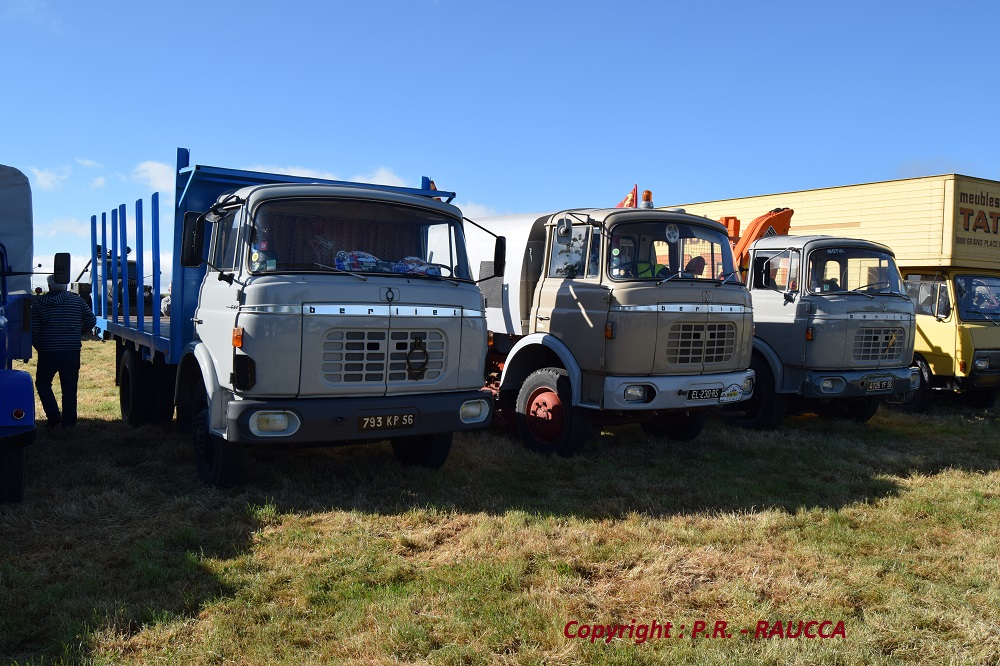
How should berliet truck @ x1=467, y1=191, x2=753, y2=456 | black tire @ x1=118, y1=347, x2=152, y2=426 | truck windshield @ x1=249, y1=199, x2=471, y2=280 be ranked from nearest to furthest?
truck windshield @ x1=249, y1=199, x2=471, y2=280
berliet truck @ x1=467, y1=191, x2=753, y2=456
black tire @ x1=118, y1=347, x2=152, y2=426

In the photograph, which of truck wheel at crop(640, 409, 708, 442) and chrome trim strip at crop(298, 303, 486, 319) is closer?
chrome trim strip at crop(298, 303, 486, 319)

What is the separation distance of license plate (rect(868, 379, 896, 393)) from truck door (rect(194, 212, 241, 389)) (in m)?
7.31

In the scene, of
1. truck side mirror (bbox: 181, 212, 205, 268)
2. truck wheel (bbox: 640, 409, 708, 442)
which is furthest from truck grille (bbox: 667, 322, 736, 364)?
truck side mirror (bbox: 181, 212, 205, 268)

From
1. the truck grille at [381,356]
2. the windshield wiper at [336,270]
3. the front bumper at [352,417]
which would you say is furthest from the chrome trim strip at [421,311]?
the front bumper at [352,417]

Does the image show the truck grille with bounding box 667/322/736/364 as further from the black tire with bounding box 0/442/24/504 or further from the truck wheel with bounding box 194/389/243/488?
the black tire with bounding box 0/442/24/504

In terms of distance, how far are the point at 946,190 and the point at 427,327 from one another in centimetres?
890

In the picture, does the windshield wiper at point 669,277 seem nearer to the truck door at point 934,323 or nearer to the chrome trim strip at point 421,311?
the chrome trim strip at point 421,311

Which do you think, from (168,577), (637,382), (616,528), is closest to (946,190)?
(637,382)

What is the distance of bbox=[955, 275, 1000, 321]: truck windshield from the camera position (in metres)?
11.4

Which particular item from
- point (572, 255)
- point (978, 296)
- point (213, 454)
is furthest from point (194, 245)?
point (978, 296)

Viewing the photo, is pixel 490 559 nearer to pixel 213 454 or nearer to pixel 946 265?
pixel 213 454

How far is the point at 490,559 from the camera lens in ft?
16.0

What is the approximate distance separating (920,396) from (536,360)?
641 centimetres

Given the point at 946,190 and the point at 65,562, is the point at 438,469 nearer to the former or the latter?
the point at 65,562
